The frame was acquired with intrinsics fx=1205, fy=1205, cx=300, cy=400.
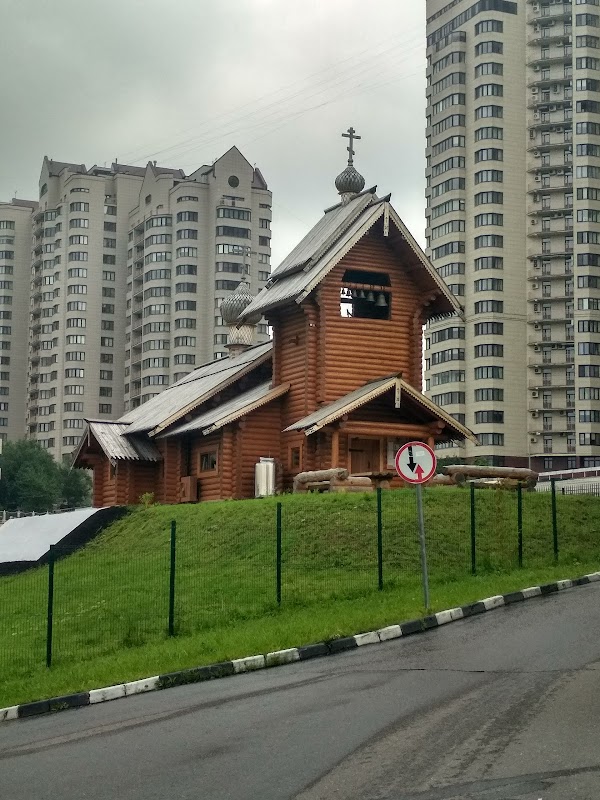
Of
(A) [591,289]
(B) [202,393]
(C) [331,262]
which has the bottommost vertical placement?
(B) [202,393]

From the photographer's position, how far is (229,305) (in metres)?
53.4

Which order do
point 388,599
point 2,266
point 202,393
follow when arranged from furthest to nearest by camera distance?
point 2,266 < point 202,393 < point 388,599

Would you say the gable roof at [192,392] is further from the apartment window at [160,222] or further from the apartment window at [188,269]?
the apartment window at [160,222]

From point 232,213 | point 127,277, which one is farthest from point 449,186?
point 127,277

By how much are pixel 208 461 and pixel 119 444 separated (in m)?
5.19

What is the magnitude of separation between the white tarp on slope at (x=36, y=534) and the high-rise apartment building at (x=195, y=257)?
8670 centimetres

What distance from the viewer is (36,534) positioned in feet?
129

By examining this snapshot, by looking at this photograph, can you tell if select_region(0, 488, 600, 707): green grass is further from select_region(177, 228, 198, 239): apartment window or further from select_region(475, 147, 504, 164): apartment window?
select_region(177, 228, 198, 239): apartment window

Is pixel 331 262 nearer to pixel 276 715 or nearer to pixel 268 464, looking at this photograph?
pixel 268 464

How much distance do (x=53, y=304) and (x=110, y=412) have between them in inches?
584

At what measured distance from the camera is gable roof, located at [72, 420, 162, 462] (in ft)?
147

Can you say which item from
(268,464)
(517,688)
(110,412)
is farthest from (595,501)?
(110,412)

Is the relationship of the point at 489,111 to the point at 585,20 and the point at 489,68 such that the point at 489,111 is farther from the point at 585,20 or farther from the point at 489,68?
the point at 585,20

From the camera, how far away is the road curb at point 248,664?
1582 centimetres
